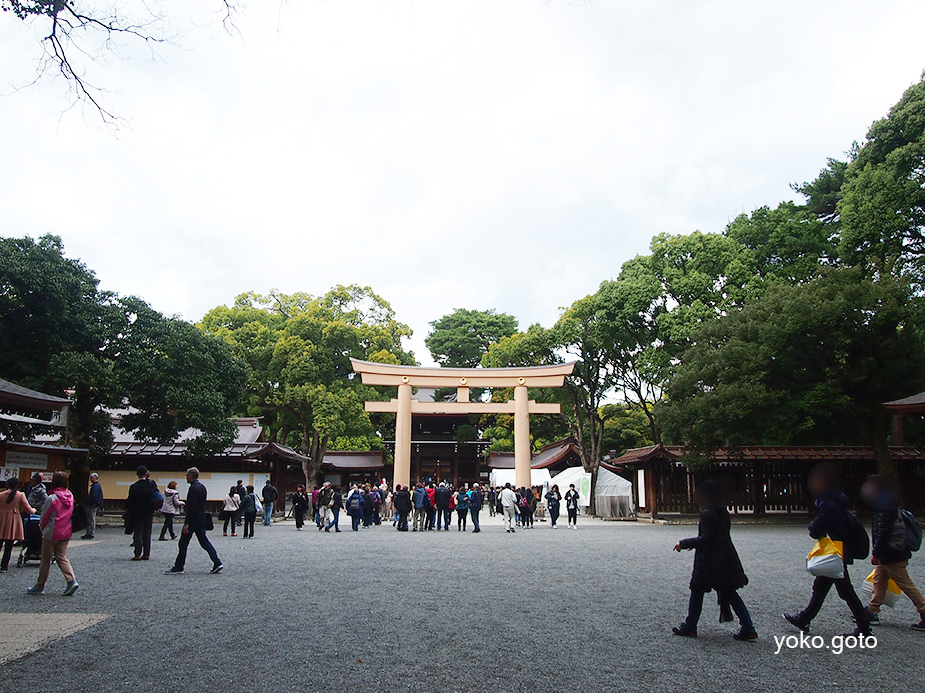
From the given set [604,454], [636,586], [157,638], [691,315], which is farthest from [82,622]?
[604,454]

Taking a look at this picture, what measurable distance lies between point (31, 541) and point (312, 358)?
2123 cm

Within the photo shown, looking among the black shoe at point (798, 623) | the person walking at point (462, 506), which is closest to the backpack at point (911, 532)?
the black shoe at point (798, 623)

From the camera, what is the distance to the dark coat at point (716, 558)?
489cm

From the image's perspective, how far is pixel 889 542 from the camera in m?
5.36

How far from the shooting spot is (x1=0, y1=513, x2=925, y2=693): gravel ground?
159 inches

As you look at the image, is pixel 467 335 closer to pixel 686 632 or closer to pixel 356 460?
pixel 356 460

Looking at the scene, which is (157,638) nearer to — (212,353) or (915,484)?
(212,353)

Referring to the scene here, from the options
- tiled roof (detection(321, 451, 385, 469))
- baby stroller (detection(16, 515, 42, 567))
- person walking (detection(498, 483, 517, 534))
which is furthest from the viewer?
tiled roof (detection(321, 451, 385, 469))

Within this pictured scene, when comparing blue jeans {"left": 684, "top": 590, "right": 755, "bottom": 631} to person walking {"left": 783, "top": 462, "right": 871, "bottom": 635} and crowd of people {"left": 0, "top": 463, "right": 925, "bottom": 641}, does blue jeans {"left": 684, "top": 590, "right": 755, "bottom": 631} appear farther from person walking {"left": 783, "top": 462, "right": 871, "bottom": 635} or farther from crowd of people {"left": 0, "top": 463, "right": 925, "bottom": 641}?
person walking {"left": 783, "top": 462, "right": 871, "bottom": 635}

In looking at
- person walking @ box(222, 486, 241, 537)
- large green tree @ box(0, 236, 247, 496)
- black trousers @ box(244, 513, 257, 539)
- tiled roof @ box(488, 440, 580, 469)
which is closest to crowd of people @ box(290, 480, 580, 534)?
black trousers @ box(244, 513, 257, 539)

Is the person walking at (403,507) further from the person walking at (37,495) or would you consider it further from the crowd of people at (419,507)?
the person walking at (37,495)

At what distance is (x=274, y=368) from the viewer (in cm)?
3011

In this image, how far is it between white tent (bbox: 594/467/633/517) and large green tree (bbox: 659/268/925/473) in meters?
5.54

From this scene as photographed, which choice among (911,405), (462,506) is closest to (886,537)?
(911,405)
